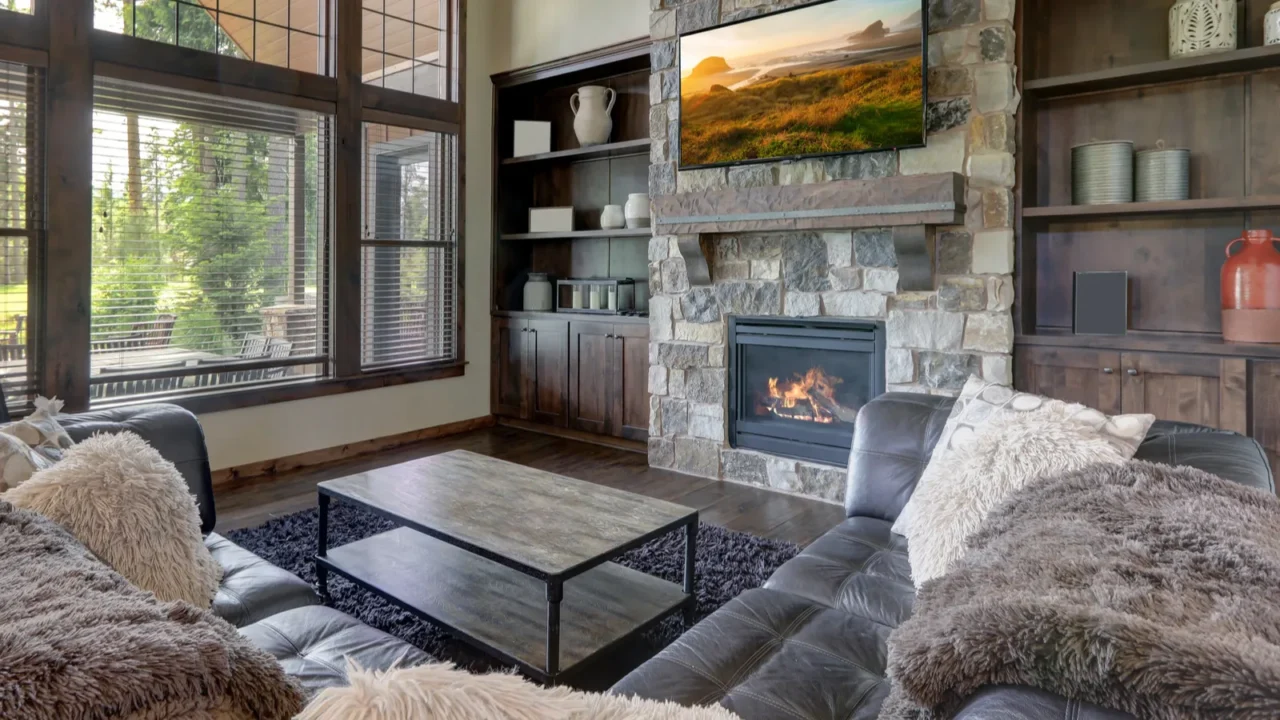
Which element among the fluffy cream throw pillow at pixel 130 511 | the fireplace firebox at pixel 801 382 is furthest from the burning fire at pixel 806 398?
the fluffy cream throw pillow at pixel 130 511

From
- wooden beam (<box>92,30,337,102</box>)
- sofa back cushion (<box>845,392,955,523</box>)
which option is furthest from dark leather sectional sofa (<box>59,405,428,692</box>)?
wooden beam (<box>92,30,337,102</box>)

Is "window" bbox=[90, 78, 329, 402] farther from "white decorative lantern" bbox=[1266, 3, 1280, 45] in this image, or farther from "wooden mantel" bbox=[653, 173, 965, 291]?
"white decorative lantern" bbox=[1266, 3, 1280, 45]

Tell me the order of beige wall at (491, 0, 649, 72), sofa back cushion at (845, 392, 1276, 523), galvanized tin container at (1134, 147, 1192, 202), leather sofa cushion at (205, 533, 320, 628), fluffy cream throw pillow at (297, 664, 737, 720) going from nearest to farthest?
fluffy cream throw pillow at (297, 664, 737, 720)
leather sofa cushion at (205, 533, 320, 628)
sofa back cushion at (845, 392, 1276, 523)
galvanized tin container at (1134, 147, 1192, 202)
beige wall at (491, 0, 649, 72)

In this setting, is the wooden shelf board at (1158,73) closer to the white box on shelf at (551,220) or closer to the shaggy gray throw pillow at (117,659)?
the white box on shelf at (551,220)

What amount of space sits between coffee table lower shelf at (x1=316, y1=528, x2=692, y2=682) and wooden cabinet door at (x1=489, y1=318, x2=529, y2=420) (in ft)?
9.42

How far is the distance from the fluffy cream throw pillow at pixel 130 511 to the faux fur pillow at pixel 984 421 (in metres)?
1.50

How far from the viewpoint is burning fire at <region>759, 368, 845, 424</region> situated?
153 inches

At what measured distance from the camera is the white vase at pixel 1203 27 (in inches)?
115

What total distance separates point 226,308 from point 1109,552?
14.1 feet

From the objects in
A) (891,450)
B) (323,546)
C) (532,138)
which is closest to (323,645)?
(323,546)

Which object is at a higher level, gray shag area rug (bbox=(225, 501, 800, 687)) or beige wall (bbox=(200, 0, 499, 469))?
beige wall (bbox=(200, 0, 499, 469))

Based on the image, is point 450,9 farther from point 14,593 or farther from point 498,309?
point 14,593

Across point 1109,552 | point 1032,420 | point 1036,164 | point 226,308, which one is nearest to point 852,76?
point 1036,164

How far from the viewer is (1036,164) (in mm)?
3471
